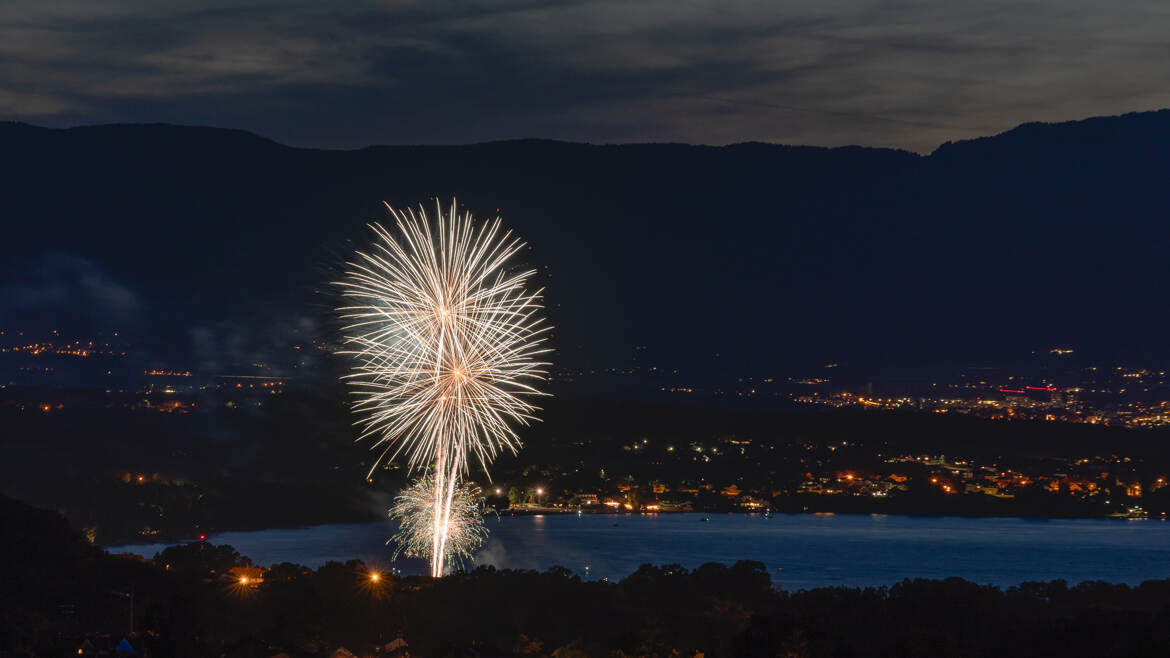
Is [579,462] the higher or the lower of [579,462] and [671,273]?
the lower

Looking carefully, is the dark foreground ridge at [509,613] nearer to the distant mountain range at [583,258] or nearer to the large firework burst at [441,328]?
the large firework burst at [441,328]

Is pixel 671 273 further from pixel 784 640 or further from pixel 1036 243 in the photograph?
pixel 784 640

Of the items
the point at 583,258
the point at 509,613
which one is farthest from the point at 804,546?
the point at 583,258

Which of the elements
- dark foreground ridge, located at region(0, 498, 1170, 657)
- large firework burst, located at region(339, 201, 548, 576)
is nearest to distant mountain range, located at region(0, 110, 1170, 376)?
dark foreground ridge, located at region(0, 498, 1170, 657)

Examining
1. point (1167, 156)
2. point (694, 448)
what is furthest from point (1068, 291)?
point (694, 448)

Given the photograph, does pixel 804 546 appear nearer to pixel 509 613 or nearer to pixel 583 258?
pixel 509 613

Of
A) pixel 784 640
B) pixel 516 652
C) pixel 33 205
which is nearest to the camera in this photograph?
pixel 784 640

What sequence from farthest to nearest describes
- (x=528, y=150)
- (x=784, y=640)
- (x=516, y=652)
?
(x=528, y=150), (x=516, y=652), (x=784, y=640)

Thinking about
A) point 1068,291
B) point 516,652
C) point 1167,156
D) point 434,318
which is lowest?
point 516,652
